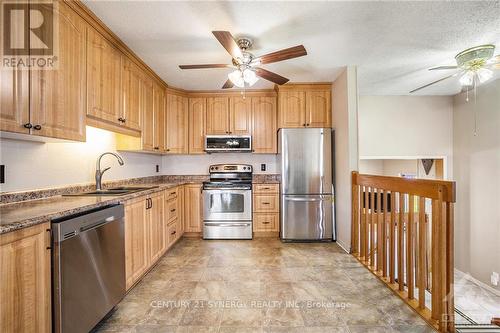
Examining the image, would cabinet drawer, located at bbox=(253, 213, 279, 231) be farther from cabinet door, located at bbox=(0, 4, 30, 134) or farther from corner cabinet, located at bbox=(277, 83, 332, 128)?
cabinet door, located at bbox=(0, 4, 30, 134)

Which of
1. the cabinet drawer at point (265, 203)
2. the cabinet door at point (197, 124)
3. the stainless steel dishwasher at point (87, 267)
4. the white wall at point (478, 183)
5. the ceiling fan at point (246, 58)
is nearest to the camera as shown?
the stainless steel dishwasher at point (87, 267)

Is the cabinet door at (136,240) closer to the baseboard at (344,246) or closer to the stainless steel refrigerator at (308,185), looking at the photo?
the stainless steel refrigerator at (308,185)

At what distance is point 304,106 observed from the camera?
141 inches

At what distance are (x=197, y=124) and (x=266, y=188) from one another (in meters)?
1.63

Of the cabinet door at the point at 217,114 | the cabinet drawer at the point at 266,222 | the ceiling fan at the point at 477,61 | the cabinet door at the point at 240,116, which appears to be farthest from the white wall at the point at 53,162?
the ceiling fan at the point at 477,61

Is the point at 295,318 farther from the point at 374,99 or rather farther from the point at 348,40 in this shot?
the point at 374,99

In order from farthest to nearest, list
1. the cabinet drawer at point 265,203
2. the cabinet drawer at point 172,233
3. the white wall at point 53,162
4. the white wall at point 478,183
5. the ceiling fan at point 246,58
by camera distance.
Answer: the cabinet drawer at point 265,203
the white wall at point 478,183
the cabinet drawer at point 172,233
the ceiling fan at point 246,58
the white wall at point 53,162

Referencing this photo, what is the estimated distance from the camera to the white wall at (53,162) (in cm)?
163

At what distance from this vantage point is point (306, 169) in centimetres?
340

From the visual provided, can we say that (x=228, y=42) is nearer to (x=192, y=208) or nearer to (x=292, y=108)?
(x=292, y=108)

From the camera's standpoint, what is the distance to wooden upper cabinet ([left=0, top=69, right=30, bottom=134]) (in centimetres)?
127

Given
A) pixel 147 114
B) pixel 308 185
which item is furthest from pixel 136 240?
pixel 308 185

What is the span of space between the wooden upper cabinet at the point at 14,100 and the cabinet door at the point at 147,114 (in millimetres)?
1577

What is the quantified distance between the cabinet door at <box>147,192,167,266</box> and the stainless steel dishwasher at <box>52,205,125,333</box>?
24.9 inches
